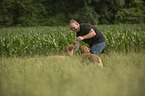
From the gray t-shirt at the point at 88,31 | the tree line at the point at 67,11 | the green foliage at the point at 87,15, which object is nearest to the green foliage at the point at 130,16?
the tree line at the point at 67,11

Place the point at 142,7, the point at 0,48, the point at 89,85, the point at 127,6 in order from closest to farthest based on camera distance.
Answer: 1. the point at 89,85
2. the point at 0,48
3. the point at 142,7
4. the point at 127,6

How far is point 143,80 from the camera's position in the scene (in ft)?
6.81

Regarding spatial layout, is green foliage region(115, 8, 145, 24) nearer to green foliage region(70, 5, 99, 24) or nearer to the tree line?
the tree line

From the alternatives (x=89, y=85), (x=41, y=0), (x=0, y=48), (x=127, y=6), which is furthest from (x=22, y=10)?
(x=89, y=85)

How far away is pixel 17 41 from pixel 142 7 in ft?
90.9

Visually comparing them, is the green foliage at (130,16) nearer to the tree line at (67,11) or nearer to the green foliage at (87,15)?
the tree line at (67,11)

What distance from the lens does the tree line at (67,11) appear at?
27031 millimetres

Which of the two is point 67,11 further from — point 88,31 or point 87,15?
point 88,31

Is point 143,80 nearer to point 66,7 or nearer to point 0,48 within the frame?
point 0,48

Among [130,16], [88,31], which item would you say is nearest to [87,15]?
[130,16]

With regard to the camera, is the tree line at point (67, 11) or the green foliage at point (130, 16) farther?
the tree line at point (67, 11)

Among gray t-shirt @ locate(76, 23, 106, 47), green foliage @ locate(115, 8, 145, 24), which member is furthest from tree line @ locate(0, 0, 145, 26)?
gray t-shirt @ locate(76, 23, 106, 47)

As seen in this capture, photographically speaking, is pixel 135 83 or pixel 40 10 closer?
pixel 135 83

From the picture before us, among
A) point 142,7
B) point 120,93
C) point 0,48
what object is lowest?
point 0,48
